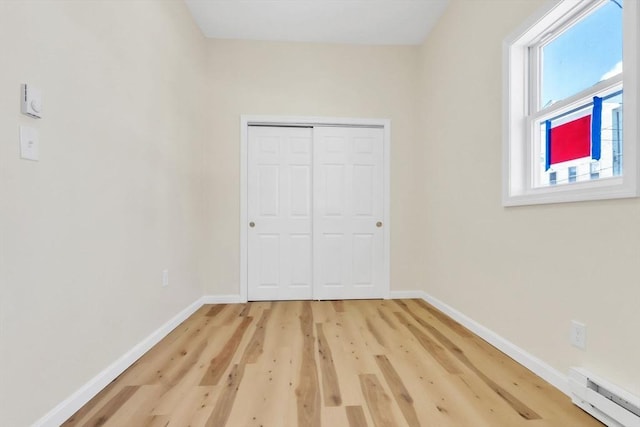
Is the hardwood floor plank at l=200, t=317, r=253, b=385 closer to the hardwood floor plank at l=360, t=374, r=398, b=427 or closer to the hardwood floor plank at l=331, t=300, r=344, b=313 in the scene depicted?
the hardwood floor plank at l=360, t=374, r=398, b=427

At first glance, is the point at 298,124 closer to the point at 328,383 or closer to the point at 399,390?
the point at 328,383

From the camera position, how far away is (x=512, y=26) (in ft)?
6.56

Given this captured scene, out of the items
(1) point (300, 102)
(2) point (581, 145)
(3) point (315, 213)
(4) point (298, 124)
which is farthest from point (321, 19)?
(2) point (581, 145)

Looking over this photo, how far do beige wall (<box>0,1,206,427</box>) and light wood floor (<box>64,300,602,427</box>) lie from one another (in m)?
0.32

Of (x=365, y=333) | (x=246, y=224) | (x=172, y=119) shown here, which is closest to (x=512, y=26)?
(x=365, y=333)

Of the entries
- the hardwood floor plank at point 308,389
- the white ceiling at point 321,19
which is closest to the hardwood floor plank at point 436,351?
the hardwood floor plank at point 308,389

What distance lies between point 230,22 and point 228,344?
308 centimetres

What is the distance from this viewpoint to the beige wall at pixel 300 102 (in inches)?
132

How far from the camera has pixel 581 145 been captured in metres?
1.62

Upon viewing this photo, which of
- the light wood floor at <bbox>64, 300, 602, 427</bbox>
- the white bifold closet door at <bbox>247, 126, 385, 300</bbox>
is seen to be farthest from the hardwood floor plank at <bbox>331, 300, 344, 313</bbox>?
the light wood floor at <bbox>64, 300, 602, 427</bbox>

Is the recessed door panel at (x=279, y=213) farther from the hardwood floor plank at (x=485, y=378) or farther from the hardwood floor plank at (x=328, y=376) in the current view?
the hardwood floor plank at (x=485, y=378)

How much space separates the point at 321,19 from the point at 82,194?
106 inches

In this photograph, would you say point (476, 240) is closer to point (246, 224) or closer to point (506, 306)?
point (506, 306)

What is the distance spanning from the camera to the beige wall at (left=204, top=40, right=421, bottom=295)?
11.0ft
